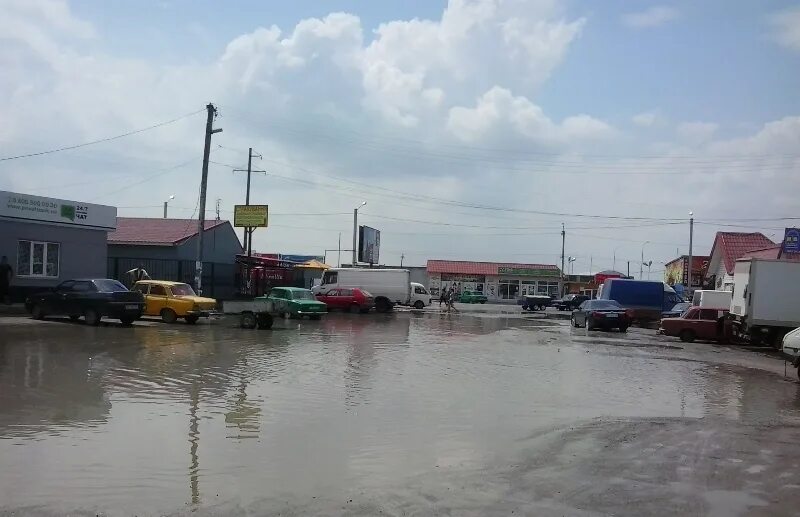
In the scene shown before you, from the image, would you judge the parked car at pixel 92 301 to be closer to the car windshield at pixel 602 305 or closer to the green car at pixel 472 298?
the car windshield at pixel 602 305

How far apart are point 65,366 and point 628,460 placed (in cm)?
1060

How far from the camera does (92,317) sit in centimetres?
2342

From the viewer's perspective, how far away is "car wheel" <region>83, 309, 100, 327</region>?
23.4 metres

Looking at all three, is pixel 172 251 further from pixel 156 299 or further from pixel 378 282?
pixel 156 299

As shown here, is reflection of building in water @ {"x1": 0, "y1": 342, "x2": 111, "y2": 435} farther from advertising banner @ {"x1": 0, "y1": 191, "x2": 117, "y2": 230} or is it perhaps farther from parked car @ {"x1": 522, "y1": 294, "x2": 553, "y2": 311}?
parked car @ {"x1": 522, "y1": 294, "x2": 553, "y2": 311}

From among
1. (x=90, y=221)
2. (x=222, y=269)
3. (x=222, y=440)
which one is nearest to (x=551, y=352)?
(x=222, y=440)

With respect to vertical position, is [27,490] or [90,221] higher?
[90,221]

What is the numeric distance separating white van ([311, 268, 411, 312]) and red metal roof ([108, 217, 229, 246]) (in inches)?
358

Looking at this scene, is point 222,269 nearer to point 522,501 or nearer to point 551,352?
point 551,352

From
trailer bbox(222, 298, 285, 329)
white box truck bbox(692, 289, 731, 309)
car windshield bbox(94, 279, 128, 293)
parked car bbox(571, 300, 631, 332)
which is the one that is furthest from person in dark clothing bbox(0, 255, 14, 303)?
white box truck bbox(692, 289, 731, 309)

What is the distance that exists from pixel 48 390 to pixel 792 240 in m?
32.5

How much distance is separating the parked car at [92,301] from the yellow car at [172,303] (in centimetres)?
196

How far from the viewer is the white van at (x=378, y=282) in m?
44.3

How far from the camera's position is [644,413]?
10.4 metres
